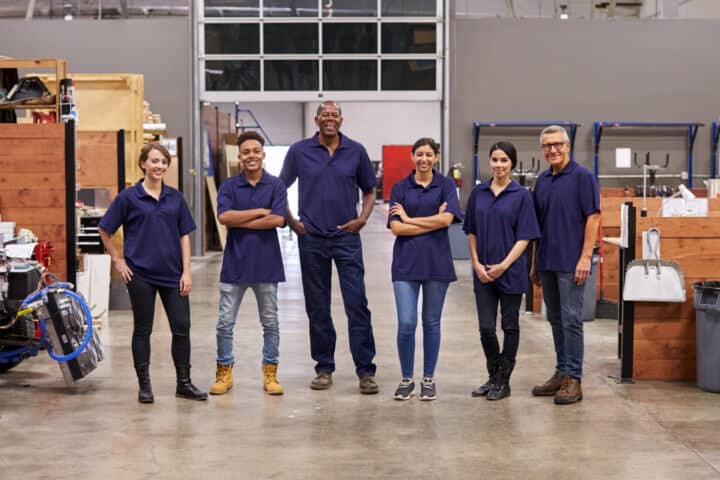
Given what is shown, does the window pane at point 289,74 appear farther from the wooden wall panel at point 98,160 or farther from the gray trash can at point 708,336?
the gray trash can at point 708,336

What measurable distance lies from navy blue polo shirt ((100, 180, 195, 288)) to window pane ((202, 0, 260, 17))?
10705mm

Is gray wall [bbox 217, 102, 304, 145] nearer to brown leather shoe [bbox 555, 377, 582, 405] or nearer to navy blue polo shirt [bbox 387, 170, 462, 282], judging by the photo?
navy blue polo shirt [bbox 387, 170, 462, 282]

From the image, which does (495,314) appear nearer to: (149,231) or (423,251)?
(423,251)

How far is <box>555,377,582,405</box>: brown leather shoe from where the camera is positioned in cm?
559

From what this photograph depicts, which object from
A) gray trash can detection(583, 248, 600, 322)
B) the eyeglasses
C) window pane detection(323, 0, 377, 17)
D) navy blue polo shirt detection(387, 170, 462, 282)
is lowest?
gray trash can detection(583, 248, 600, 322)

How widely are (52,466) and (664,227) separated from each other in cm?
373

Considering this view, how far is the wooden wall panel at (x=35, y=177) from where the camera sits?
7.33 m

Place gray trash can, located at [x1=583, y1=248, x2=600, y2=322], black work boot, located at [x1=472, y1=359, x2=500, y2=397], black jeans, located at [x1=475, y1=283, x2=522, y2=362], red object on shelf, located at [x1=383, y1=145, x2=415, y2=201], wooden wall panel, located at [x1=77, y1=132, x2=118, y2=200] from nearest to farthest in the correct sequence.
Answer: black jeans, located at [x1=475, y1=283, x2=522, y2=362] < black work boot, located at [x1=472, y1=359, x2=500, y2=397] < gray trash can, located at [x1=583, y1=248, x2=600, y2=322] < wooden wall panel, located at [x1=77, y1=132, x2=118, y2=200] < red object on shelf, located at [x1=383, y1=145, x2=415, y2=201]

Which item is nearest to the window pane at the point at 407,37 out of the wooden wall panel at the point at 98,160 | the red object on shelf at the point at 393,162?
the wooden wall panel at the point at 98,160

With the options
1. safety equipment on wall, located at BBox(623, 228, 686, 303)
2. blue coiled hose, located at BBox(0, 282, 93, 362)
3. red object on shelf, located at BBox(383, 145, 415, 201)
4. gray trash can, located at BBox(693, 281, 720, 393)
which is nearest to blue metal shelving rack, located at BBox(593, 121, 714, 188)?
safety equipment on wall, located at BBox(623, 228, 686, 303)

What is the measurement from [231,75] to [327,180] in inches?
409

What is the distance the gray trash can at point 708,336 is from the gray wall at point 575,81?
9.88 meters

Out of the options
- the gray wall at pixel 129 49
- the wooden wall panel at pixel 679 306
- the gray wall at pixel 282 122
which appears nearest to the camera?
the wooden wall panel at pixel 679 306

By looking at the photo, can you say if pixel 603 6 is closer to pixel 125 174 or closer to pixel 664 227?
pixel 125 174
